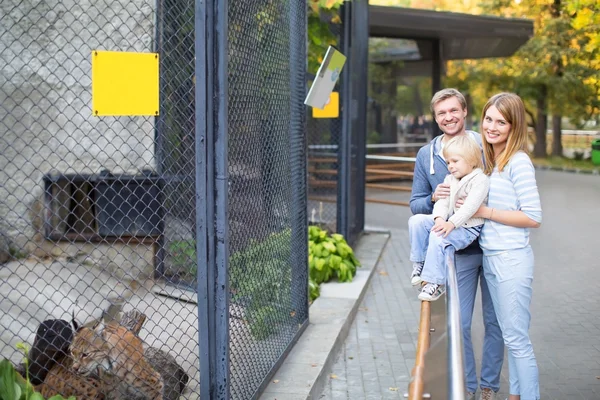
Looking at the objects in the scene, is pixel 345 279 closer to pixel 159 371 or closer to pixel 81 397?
pixel 159 371

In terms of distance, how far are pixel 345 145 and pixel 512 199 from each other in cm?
592

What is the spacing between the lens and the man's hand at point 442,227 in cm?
401

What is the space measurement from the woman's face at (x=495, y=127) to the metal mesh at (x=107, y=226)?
5.69ft

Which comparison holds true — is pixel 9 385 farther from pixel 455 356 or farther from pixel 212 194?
pixel 455 356

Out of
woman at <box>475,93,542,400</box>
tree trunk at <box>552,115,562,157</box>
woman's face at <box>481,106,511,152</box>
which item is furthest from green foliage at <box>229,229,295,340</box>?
tree trunk at <box>552,115,562,157</box>

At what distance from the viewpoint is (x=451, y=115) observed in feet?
14.1

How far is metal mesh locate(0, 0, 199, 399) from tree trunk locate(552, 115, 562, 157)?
24289mm

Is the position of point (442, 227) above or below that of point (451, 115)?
below

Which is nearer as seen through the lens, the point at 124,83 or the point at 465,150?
the point at 124,83

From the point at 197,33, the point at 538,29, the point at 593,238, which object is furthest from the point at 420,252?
the point at 538,29

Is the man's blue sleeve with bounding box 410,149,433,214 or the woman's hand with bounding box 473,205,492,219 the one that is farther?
the man's blue sleeve with bounding box 410,149,433,214

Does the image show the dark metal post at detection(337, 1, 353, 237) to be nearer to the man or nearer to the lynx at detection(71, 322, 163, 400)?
the man

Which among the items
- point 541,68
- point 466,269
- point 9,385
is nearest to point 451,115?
point 466,269

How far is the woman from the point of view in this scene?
395cm
